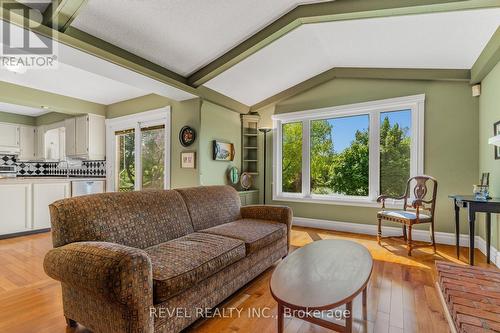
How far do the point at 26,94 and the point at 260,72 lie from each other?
3.72 m

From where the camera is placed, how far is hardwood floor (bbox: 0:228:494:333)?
1.66m

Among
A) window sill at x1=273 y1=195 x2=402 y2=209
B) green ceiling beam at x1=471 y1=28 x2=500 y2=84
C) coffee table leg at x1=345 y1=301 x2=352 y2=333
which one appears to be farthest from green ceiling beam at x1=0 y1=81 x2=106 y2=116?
green ceiling beam at x1=471 y1=28 x2=500 y2=84

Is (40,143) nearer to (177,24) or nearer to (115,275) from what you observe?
(177,24)

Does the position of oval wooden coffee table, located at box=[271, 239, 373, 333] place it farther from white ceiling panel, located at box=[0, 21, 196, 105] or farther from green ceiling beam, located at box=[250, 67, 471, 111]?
green ceiling beam, located at box=[250, 67, 471, 111]

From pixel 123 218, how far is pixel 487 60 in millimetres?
3907

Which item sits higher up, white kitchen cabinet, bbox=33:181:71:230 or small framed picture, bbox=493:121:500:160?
small framed picture, bbox=493:121:500:160

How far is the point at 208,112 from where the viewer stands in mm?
4086

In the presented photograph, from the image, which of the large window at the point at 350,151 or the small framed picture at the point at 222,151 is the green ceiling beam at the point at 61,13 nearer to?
the small framed picture at the point at 222,151

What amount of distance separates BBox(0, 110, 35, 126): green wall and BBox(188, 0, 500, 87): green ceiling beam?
503 centimetres

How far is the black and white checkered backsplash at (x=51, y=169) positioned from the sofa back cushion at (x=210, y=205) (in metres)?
3.58

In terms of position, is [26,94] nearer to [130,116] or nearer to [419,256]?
[130,116]

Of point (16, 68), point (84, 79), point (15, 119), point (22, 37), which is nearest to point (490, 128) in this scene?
point (22, 37)

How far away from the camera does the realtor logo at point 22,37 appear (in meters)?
2.01

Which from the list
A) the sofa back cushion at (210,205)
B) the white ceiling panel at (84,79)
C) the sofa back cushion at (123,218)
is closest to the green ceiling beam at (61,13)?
the white ceiling panel at (84,79)
